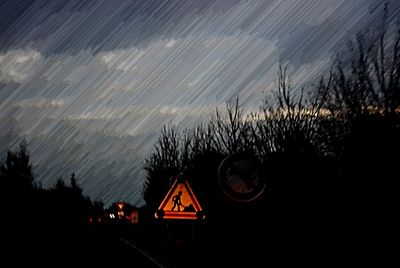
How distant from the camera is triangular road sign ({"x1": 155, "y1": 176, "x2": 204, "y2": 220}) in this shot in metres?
5.78

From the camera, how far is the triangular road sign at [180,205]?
5.78 metres

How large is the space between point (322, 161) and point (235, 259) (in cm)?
1918

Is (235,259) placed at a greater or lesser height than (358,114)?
lesser

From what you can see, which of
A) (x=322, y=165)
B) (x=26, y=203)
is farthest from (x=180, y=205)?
(x=26, y=203)

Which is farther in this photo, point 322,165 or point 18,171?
point 18,171

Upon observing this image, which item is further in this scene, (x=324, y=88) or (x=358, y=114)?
(x=324, y=88)

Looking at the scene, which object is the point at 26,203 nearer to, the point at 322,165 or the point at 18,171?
the point at 18,171

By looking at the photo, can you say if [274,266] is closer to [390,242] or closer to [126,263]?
[390,242]

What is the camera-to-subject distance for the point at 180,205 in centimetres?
609

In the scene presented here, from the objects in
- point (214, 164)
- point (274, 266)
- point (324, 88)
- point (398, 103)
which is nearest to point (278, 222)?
point (274, 266)

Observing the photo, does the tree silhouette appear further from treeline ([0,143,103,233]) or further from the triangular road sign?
the triangular road sign

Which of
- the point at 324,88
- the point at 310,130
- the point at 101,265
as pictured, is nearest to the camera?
the point at 101,265

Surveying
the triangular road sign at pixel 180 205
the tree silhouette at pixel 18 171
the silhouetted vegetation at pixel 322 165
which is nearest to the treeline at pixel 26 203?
the tree silhouette at pixel 18 171

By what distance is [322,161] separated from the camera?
2850 cm
